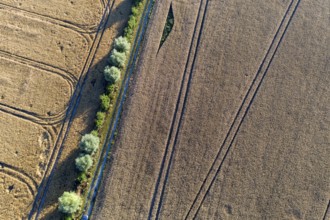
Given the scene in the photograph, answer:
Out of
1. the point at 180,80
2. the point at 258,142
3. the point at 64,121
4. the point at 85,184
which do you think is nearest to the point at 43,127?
the point at 64,121

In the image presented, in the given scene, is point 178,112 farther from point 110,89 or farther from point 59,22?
point 59,22

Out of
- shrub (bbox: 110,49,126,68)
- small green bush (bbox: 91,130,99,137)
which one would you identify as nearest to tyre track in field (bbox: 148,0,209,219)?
shrub (bbox: 110,49,126,68)

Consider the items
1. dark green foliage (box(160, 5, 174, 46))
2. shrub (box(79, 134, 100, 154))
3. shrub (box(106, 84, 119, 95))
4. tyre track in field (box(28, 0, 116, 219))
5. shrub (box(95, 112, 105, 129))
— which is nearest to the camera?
tyre track in field (box(28, 0, 116, 219))

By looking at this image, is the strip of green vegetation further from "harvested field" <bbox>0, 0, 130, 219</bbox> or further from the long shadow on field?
"harvested field" <bbox>0, 0, 130, 219</bbox>

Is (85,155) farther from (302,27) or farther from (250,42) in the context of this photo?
(302,27)

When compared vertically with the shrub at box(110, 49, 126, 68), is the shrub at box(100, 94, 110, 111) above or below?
below
